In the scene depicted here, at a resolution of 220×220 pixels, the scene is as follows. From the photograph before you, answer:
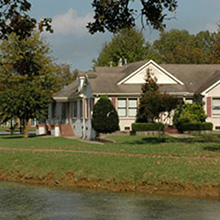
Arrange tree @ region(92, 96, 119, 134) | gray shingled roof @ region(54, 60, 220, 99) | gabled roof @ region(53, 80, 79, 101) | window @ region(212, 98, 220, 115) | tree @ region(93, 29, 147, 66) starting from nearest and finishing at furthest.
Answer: tree @ region(92, 96, 119, 134) < gray shingled roof @ region(54, 60, 220, 99) < window @ region(212, 98, 220, 115) < gabled roof @ region(53, 80, 79, 101) < tree @ region(93, 29, 147, 66)

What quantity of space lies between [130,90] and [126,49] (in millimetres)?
39897

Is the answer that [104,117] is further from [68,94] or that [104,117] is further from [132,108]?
[68,94]

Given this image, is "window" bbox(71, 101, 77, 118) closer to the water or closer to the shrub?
the shrub

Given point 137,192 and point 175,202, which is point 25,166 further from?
point 175,202

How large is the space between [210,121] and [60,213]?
26931 mm

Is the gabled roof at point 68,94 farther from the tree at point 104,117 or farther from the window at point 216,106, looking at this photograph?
the window at point 216,106

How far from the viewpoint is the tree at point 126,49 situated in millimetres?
78562

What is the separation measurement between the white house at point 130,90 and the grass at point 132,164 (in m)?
11.1

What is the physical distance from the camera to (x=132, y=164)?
2295 cm

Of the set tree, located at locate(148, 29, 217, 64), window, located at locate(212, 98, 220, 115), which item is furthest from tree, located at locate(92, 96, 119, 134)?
tree, located at locate(148, 29, 217, 64)

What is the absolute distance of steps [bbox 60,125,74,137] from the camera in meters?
46.2

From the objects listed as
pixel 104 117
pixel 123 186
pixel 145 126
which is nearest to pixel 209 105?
pixel 145 126

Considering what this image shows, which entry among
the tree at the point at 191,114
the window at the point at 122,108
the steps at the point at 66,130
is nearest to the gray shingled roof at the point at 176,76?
the window at the point at 122,108

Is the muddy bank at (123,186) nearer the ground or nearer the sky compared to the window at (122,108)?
nearer the ground
